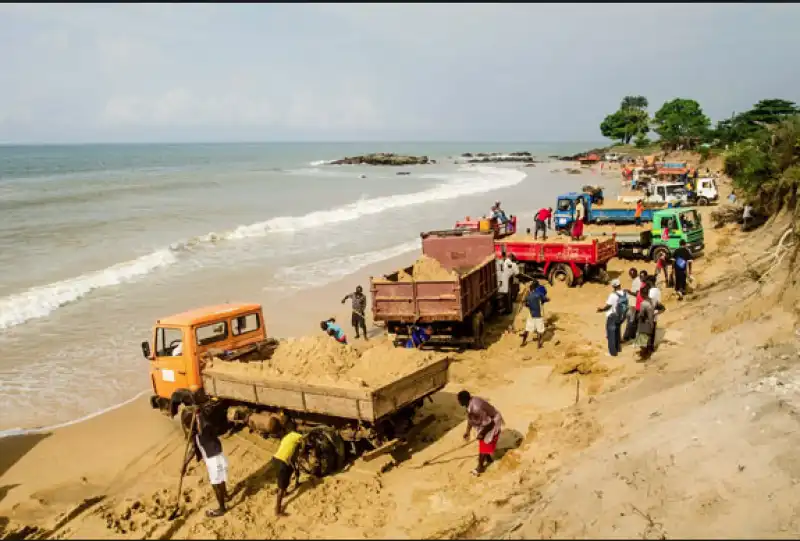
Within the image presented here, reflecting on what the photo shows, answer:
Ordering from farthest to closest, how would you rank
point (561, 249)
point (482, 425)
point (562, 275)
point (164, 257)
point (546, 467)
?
point (164, 257) → point (562, 275) → point (561, 249) → point (482, 425) → point (546, 467)

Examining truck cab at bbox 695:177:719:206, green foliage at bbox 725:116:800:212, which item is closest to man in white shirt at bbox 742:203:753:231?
green foliage at bbox 725:116:800:212

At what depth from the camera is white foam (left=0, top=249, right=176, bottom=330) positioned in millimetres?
17703

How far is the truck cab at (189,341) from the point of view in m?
9.74

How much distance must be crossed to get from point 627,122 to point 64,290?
382 ft

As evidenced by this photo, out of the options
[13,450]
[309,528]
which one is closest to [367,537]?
[309,528]

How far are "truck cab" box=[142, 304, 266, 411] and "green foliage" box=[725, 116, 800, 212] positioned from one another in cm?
1673

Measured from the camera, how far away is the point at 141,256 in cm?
2598

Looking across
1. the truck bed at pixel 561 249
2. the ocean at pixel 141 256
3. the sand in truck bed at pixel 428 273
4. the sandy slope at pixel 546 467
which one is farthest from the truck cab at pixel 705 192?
the sandy slope at pixel 546 467

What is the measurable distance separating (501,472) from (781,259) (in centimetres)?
878

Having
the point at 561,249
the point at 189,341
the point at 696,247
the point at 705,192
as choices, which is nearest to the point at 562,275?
the point at 561,249

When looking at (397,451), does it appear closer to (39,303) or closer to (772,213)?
(39,303)

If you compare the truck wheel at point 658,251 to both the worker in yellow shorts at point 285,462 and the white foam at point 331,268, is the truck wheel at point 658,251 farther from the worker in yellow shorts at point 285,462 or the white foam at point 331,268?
the worker in yellow shorts at point 285,462

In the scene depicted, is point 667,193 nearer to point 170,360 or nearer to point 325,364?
point 325,364

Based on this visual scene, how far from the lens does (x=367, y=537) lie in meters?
6.80
